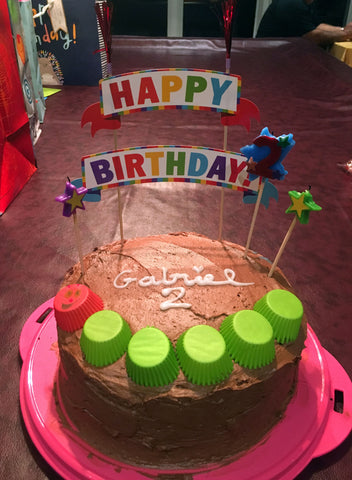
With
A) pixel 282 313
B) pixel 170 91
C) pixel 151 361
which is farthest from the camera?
pixel 170 91

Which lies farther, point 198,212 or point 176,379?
point 198,212

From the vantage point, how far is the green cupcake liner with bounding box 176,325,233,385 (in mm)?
978

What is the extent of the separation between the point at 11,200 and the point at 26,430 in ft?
4.69

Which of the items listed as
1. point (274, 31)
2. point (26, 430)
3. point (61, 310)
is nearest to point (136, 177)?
point (61, 310)

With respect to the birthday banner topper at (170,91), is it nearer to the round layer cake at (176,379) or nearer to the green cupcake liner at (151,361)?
the round layer cake at (176,379)

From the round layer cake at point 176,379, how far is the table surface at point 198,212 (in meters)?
0.26

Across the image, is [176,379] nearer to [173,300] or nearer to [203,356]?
[203,356]

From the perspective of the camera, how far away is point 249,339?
3.38 ft

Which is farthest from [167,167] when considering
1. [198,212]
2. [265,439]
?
[198,212]

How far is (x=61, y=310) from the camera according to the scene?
43.4 inches

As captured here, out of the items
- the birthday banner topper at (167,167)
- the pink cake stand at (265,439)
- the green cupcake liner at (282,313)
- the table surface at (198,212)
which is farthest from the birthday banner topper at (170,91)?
the table surface at (198,212)

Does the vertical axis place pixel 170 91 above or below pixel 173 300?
above

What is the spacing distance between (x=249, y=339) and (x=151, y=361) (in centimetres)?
25

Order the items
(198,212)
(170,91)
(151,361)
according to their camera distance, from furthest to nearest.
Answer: (198,212)
(170,91)
(151,361)
